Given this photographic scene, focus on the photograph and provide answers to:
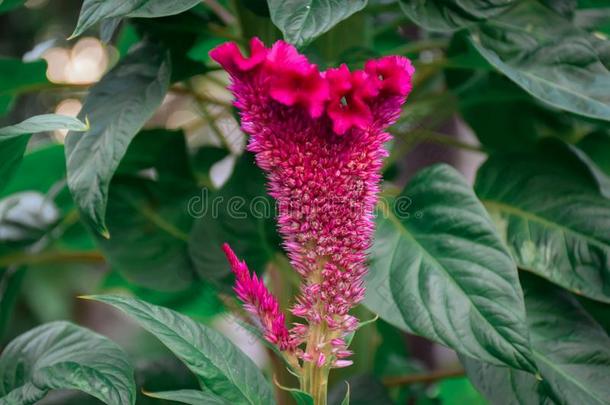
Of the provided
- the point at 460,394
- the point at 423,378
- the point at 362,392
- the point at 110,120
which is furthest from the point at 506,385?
the point at 460,394

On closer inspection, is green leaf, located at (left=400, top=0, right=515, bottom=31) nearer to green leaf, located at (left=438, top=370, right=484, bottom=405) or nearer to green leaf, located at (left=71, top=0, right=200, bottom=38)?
green leaf, located at (left=71, top=0, right=200, bottom=38)

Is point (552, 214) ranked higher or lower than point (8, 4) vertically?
lower

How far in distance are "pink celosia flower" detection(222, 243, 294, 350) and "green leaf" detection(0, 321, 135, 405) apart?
0.46 feet

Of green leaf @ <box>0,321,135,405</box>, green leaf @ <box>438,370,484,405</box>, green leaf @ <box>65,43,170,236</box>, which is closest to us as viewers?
green leaf @ <box>0,321,135,405</box>

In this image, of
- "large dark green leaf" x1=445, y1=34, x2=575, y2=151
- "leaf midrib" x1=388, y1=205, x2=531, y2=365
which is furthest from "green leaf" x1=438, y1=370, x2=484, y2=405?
"leaf midrib" x1=388, y1=205, x2=531, y2=365

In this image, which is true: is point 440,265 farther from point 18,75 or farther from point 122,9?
point 18,75

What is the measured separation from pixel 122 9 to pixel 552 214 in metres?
0.52

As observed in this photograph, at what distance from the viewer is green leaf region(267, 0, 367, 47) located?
648 millimetres

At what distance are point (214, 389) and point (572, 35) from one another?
570 mm

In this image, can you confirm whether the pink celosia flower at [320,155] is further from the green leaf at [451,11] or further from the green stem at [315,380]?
the green leaf at [451,11]

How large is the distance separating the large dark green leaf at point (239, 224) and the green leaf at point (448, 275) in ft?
0.58

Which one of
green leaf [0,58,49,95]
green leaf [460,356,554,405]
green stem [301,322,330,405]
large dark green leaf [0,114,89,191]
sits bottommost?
green leaf [460,356,554,405]

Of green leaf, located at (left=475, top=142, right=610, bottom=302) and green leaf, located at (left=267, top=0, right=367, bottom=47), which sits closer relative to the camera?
green leaf, located at (left=267, top=0, right=367, bottom=47)

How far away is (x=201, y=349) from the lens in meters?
0.60
